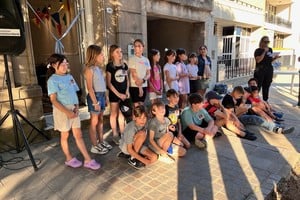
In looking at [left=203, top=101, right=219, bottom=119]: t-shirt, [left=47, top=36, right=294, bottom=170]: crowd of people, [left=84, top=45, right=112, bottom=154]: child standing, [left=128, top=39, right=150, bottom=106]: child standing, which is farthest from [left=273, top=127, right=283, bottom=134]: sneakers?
[left=84, top=45, right=112, bottom=154]: child standing

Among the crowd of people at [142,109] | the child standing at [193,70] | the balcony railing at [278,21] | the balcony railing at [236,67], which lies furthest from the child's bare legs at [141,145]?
the balcony railing at [278,21]

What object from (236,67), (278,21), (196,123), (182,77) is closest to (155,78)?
(182,77)

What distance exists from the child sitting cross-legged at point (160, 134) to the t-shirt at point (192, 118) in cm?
64

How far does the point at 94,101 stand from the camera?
3365 mm

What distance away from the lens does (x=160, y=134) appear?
3.45 m

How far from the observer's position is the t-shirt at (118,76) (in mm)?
A: 3768

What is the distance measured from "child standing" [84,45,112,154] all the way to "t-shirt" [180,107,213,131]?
135cm

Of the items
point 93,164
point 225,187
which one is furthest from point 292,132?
point 93,164

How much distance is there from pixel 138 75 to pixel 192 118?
46.8 inches

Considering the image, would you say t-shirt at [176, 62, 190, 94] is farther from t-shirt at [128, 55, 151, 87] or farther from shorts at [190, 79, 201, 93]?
t-shirt at [128, 55, 151, 87]

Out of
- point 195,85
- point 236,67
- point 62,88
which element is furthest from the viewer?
point 236,67

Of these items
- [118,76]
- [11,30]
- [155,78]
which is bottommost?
[155,78]

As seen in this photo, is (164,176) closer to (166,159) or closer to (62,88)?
(166,159)

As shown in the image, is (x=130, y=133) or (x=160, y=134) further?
(x=160, y=134)
